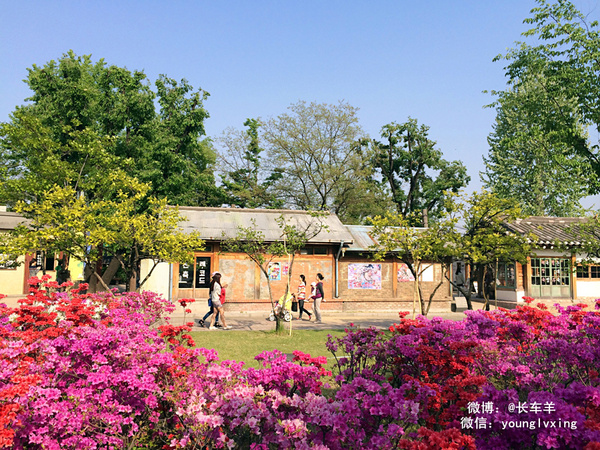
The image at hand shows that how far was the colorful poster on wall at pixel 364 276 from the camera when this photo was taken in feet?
65.7

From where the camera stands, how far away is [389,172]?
1626 inches

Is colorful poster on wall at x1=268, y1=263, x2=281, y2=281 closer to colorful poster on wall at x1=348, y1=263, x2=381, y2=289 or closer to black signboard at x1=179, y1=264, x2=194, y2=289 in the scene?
colorful poster on wall at x1=348, y1=263, x2=381, y2=289

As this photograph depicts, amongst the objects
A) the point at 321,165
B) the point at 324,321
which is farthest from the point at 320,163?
the point at 324,321

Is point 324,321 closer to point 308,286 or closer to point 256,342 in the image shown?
point 308,286

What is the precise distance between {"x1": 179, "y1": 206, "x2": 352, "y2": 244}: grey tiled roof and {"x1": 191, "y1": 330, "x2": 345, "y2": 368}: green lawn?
21.4 ft

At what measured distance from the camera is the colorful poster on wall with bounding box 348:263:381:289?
65.7 feet

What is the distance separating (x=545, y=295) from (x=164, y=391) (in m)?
24.9

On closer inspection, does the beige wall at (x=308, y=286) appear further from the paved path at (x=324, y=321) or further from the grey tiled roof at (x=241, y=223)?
the grey tiled roof at (x=241, y=223)

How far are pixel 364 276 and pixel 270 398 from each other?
55.3 feet

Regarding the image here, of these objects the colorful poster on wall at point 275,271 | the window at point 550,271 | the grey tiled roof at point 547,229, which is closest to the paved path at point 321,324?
the colorful poster on wall at point 275,271

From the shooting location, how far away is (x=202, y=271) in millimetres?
19266

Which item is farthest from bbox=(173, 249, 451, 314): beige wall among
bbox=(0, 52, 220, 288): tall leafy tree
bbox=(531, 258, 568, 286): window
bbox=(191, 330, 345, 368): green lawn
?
bbox=(531, 258, 568, 286): window

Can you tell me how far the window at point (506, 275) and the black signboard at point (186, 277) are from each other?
17321 mm

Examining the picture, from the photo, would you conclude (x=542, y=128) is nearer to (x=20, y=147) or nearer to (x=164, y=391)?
(x=164, y=391)
